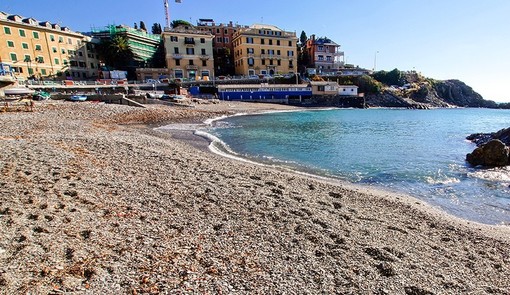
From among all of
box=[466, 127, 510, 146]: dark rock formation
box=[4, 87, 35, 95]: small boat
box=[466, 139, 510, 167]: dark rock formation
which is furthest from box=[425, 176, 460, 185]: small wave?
box=[4, 87, 35, 95]: small boat

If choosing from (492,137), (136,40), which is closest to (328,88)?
(492,137)

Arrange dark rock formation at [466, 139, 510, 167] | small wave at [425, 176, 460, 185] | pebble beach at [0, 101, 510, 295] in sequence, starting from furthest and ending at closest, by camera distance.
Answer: dark rock formation at [466, 139, 510, 167] → small wave at [425, 176, 460, 185] → pebble beach at [0, 101, 510, 295]

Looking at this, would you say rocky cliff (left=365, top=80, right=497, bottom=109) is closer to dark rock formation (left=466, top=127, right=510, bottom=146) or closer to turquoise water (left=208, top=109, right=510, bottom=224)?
dark rock formation (left=466, top=127, right=510, bottom=146)

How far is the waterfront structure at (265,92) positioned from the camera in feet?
201

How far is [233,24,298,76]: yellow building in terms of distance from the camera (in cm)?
7500

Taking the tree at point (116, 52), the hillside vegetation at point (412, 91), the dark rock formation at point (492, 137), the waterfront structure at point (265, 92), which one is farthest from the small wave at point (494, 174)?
the tree at point (116, 52)

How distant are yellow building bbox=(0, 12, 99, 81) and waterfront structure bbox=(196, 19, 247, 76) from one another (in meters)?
33.8

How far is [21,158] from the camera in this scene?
10.1 meters

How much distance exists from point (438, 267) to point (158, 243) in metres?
5.86

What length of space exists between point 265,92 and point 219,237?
60.9m

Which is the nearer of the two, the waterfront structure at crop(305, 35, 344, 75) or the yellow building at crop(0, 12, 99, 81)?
the yellow building at crop(0, 12, 99, 81)

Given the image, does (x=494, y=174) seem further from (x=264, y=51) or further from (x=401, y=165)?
(x=264, y=51)

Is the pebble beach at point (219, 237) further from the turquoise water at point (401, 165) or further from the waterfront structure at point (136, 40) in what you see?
the waterfront structure at point (136, 40)

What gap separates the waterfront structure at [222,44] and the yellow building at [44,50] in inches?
1332
